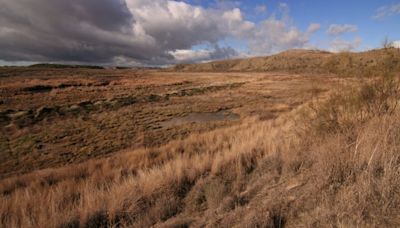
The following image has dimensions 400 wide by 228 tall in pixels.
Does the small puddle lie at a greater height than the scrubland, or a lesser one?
lesser

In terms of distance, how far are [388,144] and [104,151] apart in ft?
32.2

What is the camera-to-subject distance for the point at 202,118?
17.4m

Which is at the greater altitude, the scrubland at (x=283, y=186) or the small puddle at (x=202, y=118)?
the scrubland at (x=283, y=186)

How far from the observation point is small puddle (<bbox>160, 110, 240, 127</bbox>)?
15953mm

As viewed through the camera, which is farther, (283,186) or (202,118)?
(202,118)

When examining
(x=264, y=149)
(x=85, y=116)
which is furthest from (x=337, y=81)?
(x=85, y=116)

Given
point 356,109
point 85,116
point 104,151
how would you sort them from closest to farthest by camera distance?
point 356,109 < point 104,151 < point 85,116

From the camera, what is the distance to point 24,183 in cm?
663

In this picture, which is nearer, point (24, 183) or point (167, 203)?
point (167, 203)

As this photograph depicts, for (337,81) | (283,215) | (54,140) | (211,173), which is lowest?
(54,140)

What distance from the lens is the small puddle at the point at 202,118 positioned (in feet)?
52.3

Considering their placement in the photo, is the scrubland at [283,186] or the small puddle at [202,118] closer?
the scrubland at [283,186]

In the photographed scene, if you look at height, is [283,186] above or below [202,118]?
above

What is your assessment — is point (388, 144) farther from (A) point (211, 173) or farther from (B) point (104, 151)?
(B) point (104, 151)
